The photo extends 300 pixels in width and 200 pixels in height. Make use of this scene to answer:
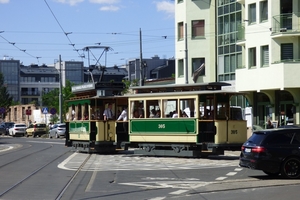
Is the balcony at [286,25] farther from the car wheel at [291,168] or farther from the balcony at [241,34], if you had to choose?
the car wheel at [291,168]

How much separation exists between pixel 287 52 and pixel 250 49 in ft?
10.7

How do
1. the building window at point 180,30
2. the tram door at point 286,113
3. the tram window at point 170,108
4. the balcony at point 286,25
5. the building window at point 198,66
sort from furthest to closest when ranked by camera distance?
the building window at point 180,30, the building window at point 198,66, the tram door at point 286,113, the balcony at point 286,25, the tram window at point 170,108

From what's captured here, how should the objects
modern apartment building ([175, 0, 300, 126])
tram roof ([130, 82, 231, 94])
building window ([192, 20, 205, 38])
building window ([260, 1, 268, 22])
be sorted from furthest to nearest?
building window ([192, 20, 205, 38]) → building window ([260, 1, 268, 22]) → modern apartment building ([175, 0, 300, 126]) → tram roof ([130, 82, 231, 94])

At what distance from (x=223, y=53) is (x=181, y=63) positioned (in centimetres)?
456

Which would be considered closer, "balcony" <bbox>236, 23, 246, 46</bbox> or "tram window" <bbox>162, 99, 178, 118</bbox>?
"tram window" <bbox>162, 99, 178, 118</bbox>

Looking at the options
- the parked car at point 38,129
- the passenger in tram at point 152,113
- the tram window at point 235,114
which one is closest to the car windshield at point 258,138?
the tram window at point 235,114

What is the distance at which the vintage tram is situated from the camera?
27297 millimetres

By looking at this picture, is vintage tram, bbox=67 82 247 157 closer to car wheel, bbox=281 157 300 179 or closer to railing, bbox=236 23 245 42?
car wheel, bbox=281 157 300 179

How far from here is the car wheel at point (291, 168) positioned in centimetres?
1847

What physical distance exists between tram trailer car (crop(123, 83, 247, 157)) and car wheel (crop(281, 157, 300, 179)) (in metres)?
8.33

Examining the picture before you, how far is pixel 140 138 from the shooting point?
2964cm

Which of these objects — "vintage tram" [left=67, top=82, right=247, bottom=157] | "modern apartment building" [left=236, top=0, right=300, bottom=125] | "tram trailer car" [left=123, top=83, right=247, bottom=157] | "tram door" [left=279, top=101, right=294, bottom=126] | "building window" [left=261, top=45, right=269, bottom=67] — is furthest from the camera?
"building window" [left=261, top=45, right=269, bottom=67]

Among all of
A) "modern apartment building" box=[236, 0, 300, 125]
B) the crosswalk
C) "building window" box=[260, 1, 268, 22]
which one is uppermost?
"building window" box=[260, 1, 268, 22]

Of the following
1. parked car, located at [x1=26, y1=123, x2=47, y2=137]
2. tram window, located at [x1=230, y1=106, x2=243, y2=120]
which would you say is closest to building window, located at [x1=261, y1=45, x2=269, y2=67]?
tram window, located at [x1=230, y1=106, x2=243, y2=120]
